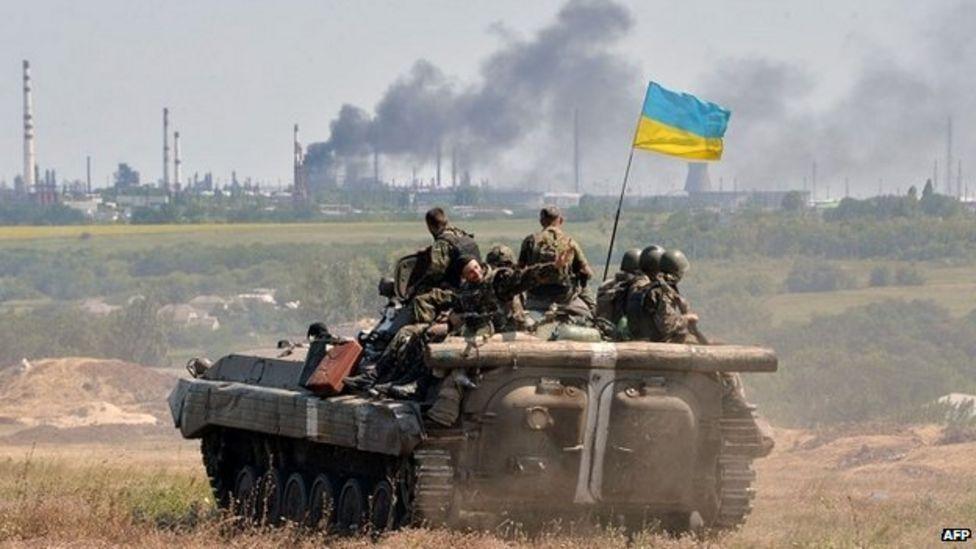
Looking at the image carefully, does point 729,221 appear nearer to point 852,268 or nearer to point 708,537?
point 852,268

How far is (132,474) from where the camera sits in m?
32.4

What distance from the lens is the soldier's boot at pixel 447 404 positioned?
20.5 metres

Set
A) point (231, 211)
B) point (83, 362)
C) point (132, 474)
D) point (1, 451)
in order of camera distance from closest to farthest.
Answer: point (132, 474) → point (1, 451) → point (83, 362) → point (231, 211)

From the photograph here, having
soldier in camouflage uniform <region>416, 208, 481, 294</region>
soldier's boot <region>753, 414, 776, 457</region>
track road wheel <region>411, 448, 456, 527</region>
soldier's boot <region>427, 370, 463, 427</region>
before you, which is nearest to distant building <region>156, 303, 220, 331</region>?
soldier in camouflage uniform <region>416, 208, 481, 294</region>

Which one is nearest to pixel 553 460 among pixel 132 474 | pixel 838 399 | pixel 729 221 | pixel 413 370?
pixel 413 370

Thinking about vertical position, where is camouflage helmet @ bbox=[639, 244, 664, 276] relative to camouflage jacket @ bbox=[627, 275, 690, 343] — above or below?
above

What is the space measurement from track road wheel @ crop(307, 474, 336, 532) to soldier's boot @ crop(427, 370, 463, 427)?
87.7 inches

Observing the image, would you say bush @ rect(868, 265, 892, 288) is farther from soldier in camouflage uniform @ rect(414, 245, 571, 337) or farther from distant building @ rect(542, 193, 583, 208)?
soldier in camouflage uniform @ rect(414, 245, 571, 337)

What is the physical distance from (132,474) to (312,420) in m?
10.9

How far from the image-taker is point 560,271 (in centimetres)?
2198

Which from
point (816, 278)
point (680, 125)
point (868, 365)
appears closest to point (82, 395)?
point (868, 365)

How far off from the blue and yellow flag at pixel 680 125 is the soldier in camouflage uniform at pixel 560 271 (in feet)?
10.4

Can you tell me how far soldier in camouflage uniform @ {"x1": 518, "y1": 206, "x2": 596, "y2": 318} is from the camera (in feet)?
73.0

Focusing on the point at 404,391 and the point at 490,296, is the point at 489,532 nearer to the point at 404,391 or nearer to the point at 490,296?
the point at 404,391
